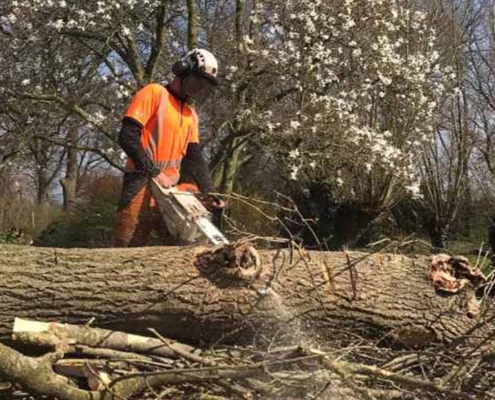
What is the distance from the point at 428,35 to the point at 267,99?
3.50 meters

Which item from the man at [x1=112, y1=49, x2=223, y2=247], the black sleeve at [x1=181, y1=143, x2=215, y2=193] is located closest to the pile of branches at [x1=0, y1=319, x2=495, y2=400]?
the man at [x1=112, y1=49, x2=223, y2=247]

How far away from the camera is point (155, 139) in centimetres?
529

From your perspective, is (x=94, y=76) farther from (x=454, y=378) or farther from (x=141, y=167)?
(x=454, y=378)

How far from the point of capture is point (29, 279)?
3.97m

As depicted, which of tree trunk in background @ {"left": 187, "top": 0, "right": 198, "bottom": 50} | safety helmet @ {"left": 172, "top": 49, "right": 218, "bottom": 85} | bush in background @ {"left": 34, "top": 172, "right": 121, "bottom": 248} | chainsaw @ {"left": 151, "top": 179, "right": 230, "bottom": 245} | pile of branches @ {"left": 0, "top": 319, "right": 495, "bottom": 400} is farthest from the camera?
bush in background @ {"left": 34, "top": 172, "right": 121, "bottom": 248}

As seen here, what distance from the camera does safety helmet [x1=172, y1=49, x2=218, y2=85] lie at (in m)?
5.16

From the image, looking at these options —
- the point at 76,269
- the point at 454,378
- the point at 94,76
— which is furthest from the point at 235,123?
the point at 454,378

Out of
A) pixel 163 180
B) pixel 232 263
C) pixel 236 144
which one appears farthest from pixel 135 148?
pixel 236 144

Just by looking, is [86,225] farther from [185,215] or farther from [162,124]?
[185,215]

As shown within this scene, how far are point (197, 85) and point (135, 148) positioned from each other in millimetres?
Answer: 645

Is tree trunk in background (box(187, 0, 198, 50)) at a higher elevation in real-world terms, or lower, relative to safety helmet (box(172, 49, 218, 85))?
higher

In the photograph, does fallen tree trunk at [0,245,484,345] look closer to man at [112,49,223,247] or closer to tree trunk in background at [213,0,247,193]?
man at [112,49,223,247]

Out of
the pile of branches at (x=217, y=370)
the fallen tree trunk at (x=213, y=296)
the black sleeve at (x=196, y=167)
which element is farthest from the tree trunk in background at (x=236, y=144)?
the pile of branches at (x=217, y=370)

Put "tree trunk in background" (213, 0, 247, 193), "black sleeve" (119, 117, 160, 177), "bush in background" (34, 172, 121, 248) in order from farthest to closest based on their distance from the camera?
"bush in background" (34, 172, 121, 248), "tree trunk in background" (213, 0, 247, 193), "black sleeve" (119, 117, 160, 177)
